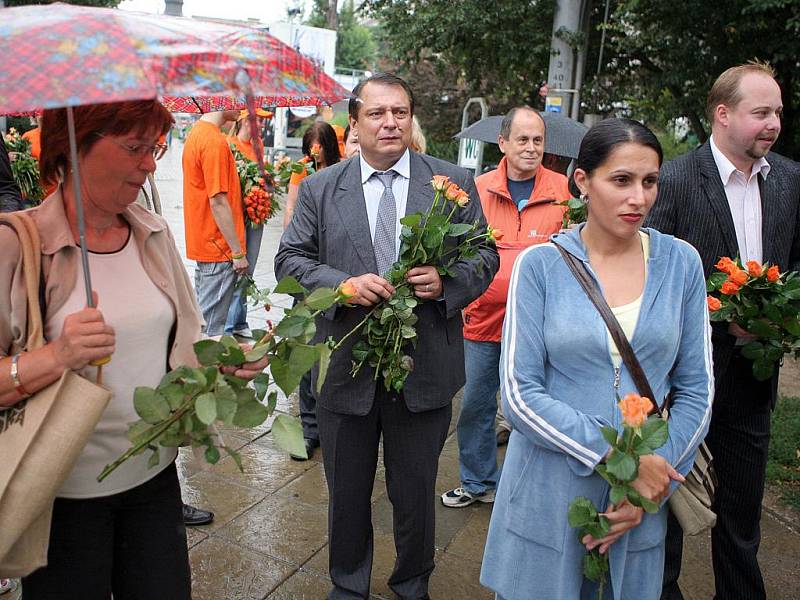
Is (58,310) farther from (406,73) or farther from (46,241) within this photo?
(406,73)

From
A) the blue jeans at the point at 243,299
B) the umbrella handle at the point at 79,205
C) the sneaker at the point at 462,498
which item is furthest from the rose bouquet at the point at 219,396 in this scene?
the blue jeans at the point at 243,299

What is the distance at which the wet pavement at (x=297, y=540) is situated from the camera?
3.52 m

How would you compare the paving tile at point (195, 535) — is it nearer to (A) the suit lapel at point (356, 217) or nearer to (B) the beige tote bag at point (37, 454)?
(A) the suit lapel at point (356, 217)

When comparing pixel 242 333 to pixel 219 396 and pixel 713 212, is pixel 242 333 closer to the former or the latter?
pixel 713 212

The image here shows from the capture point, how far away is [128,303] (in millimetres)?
2207

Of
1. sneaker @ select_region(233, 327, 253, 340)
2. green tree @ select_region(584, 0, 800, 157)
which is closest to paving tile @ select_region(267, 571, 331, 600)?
sneaker @ select_region(233, 327, 253, 340)

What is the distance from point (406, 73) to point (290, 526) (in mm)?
15111

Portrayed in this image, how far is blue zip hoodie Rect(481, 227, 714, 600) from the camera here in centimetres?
229

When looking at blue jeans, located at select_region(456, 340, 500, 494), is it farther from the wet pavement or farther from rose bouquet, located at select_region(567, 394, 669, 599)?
rose bouquet, located at select_region(567, 394, 669, 599)

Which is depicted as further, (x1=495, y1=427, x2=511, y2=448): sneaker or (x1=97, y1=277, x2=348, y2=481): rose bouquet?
(x1=495, y1=427, x2=511, y2=448): sneaker

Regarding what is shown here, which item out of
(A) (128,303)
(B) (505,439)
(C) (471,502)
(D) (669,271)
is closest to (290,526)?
(C) (471,502)

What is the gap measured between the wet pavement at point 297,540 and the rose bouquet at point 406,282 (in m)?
1.14

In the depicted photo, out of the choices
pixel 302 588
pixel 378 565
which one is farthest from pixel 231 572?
pixel 378 565

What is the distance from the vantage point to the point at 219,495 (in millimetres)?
4277
